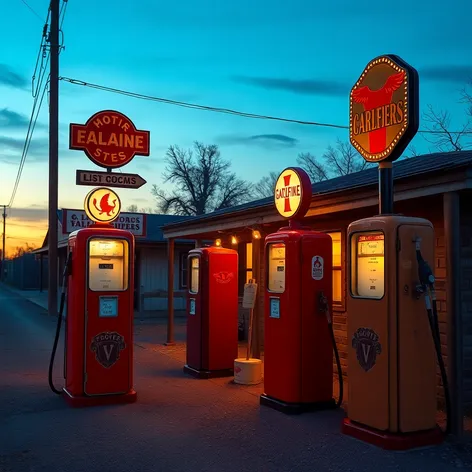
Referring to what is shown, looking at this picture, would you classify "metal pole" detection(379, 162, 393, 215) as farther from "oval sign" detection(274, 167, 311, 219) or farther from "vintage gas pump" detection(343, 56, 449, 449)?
"oval sign" detection(274, 167, 311, 219)

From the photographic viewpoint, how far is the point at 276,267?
8.10 meters

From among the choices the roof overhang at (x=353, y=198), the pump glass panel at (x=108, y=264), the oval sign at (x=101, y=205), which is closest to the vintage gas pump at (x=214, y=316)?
the roof overhang at (x=353, y=198)

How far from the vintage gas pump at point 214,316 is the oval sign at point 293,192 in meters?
2.25

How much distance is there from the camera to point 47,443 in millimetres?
6449

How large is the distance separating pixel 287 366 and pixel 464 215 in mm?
2936

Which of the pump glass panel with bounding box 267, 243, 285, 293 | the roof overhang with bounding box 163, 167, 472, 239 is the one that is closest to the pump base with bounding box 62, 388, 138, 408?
the pump glass panel with bounding box 267, 243, 285, 293

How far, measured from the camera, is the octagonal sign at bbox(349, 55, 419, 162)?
658cm

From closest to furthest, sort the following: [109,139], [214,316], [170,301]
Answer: [109,139] → [214,316] → [170,301]

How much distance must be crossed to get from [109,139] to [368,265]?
486 centimetres

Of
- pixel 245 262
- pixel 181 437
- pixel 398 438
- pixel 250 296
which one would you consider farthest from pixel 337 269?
pixel 245 262

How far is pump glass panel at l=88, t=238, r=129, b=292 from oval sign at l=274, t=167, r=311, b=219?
2205 mm

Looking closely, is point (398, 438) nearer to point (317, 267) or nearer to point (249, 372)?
point (317, 267)

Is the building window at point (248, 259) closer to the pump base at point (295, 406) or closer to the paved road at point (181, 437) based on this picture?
the paved road at point (181, 437)

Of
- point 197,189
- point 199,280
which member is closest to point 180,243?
point 199,280
